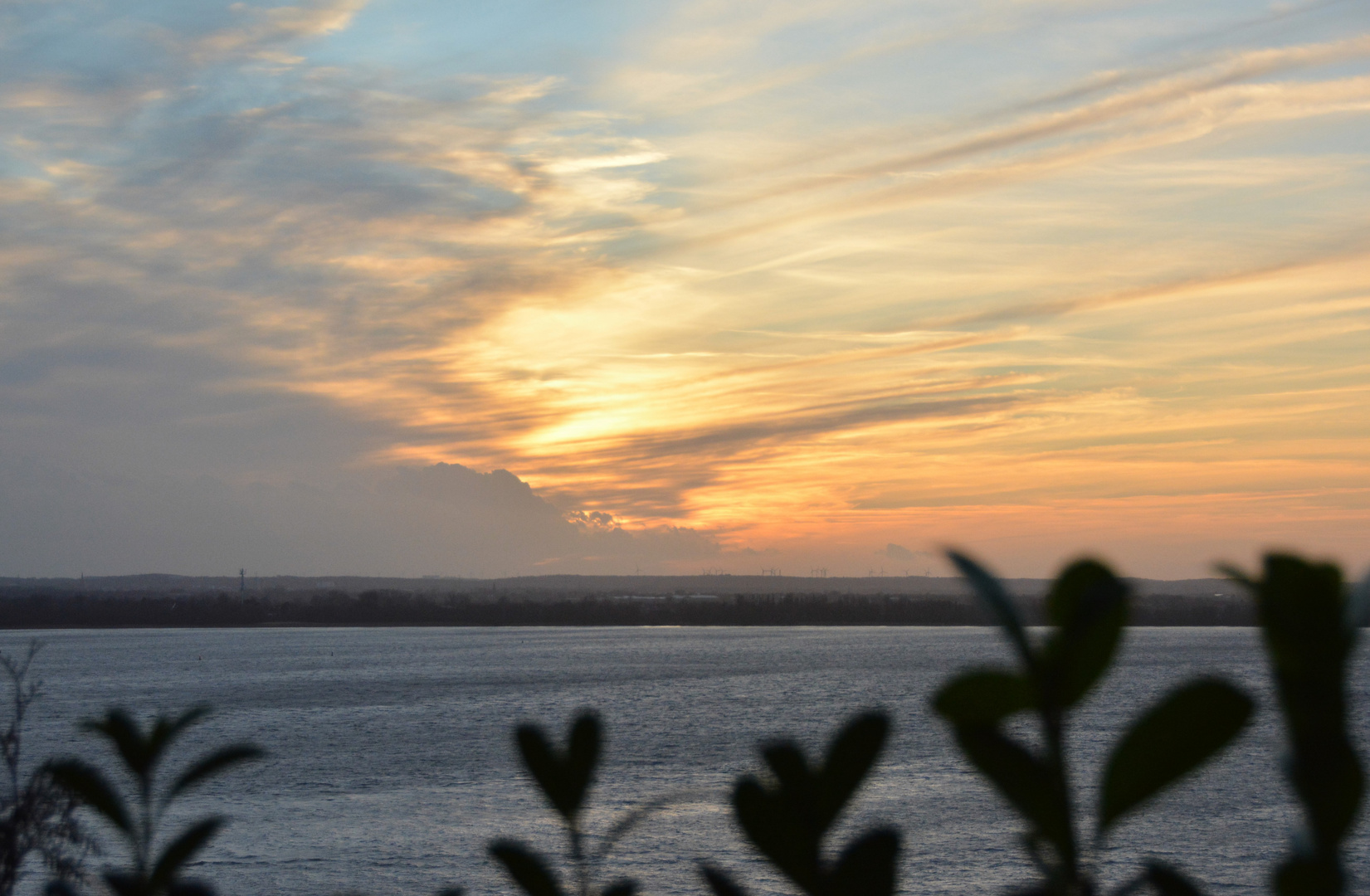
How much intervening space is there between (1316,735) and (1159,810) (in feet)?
157

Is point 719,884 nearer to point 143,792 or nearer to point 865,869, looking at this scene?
point 865,869

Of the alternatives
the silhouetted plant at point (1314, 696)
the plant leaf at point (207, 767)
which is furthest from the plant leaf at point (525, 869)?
the silhouetted plant at point (1314, 696)

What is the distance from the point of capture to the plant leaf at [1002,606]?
989mm

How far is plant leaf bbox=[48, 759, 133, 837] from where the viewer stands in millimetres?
2254

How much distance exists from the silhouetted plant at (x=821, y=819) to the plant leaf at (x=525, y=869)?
652mm

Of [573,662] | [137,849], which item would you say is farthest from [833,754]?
[573,662]

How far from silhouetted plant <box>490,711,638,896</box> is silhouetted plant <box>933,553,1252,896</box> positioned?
0.92m

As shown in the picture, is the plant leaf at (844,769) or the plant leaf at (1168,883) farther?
the plant leaf at (844,769)

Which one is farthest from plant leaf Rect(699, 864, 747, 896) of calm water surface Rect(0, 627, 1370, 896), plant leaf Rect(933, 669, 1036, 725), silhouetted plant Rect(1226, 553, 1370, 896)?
silhouetted plant Rect(1226, 553, 1370, 896)

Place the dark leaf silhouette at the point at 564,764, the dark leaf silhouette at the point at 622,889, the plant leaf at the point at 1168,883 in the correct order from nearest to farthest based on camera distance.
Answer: the plant leaf at the point at 1168,883 < the dark leaf silhouette at the point at 564,764 < the dark leaf silhouette at the point at 622,889

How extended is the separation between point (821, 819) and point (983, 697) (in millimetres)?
464

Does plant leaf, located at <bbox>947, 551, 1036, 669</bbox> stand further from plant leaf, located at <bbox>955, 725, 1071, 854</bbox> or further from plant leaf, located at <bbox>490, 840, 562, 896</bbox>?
plant leaf, located at <bbox>490, 840, 562, 896</bbox>

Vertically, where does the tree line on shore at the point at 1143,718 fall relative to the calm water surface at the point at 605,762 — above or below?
above

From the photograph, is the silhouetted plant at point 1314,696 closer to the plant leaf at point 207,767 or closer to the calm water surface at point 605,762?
the calm water surface at point 605,762
